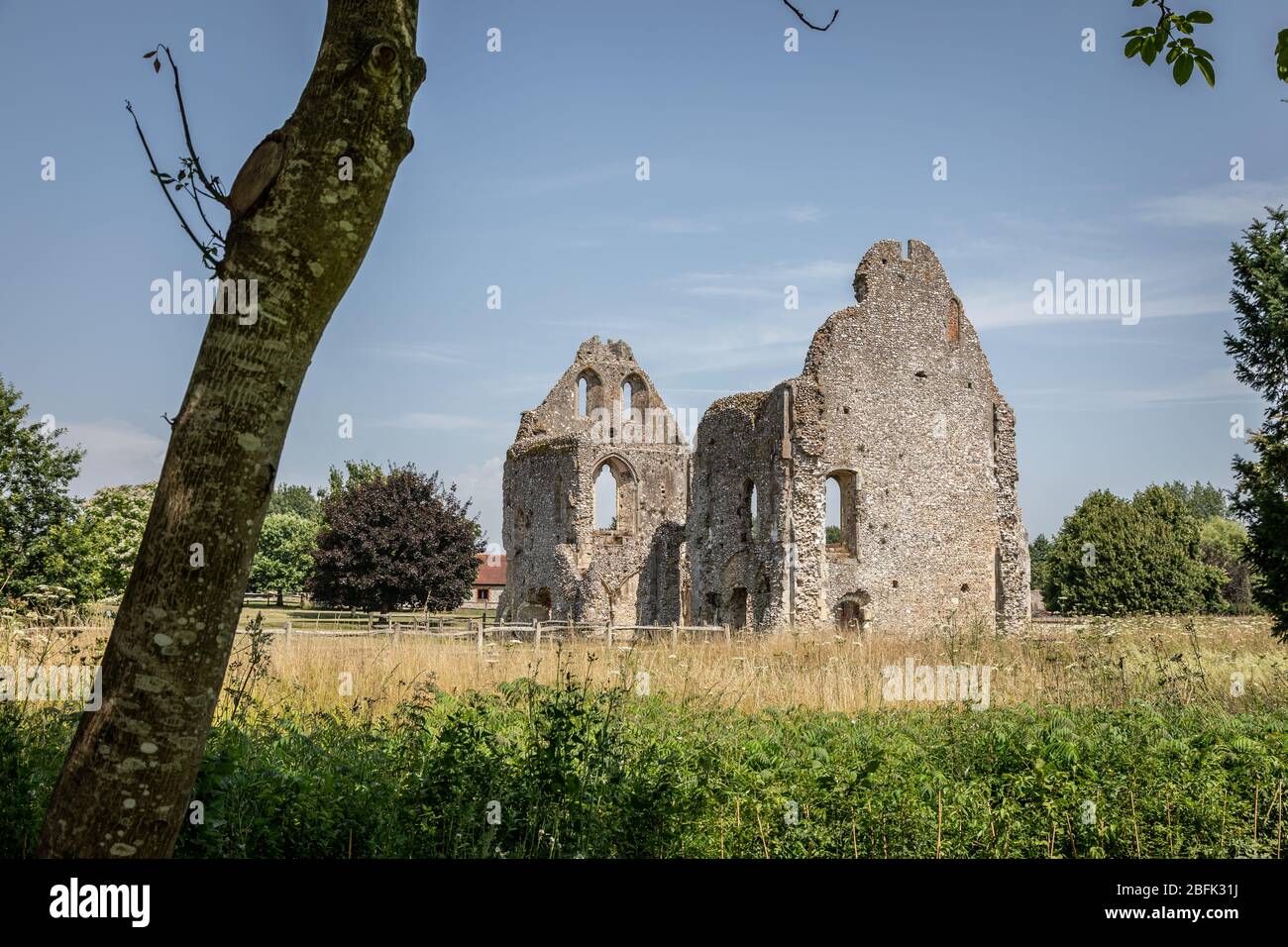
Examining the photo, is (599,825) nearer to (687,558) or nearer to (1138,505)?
(687,558)

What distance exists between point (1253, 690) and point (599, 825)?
9.37 m

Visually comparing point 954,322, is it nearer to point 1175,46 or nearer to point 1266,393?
point 1266,393

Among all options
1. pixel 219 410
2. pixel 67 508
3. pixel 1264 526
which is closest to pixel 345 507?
pixel 67 508

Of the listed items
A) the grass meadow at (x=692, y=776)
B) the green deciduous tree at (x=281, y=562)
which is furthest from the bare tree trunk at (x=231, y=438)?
the green deciduous tree at (x=281, y=562)

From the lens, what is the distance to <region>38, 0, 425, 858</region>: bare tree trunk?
3510mm

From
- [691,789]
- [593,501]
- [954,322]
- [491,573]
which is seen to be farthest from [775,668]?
[491,573]

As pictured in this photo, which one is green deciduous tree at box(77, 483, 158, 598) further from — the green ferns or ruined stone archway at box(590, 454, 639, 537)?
the green ferns

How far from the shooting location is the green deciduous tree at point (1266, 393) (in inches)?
680

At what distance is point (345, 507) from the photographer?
152 feet

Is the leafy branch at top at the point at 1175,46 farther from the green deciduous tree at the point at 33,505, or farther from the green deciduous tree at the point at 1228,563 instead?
the green deciduous tree at the point at 1228,563

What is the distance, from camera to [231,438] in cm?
361

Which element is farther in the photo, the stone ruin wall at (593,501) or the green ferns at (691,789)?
the stone ruin wall at (593,501)

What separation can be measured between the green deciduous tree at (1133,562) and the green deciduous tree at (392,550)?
2490 cm

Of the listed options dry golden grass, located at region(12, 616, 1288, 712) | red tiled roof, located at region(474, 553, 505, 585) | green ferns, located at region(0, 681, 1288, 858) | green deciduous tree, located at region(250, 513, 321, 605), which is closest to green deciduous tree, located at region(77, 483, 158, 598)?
dry golden grass, located at region(12, 616, 1288, 712)
